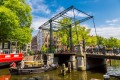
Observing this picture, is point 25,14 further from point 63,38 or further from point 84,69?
point 84,69

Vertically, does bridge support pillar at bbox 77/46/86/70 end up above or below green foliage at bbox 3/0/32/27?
below

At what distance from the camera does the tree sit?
24.5 metres

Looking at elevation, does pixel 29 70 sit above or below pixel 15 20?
below

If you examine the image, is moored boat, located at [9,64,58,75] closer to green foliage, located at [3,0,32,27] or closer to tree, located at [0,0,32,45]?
tree, located at [0,0,32,45]

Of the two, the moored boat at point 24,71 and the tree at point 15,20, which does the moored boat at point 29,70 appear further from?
Result: the tree at point 15,20

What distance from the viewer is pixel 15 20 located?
2516cm

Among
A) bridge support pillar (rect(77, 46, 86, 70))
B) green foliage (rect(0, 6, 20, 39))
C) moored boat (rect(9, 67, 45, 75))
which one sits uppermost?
green foliage (rect(0, 6, 20, 39))

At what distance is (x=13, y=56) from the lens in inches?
1045

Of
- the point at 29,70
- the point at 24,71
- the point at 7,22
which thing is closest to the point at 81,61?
the point at 29,70

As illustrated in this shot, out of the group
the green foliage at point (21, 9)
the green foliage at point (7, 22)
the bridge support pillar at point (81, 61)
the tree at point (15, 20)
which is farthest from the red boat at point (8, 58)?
the bridge support pillar at point (81, 61)

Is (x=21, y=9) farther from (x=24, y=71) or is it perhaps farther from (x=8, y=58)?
(x=24, y=71)

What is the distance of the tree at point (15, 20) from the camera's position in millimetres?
24520

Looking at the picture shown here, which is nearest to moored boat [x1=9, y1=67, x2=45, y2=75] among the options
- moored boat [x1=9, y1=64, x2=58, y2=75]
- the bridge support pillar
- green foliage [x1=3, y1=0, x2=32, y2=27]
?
moored boat [x1=9, y1=64, x2=58, y2=75]

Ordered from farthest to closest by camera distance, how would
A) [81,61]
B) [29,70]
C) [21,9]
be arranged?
[21,9], [81,61], [29,70]
